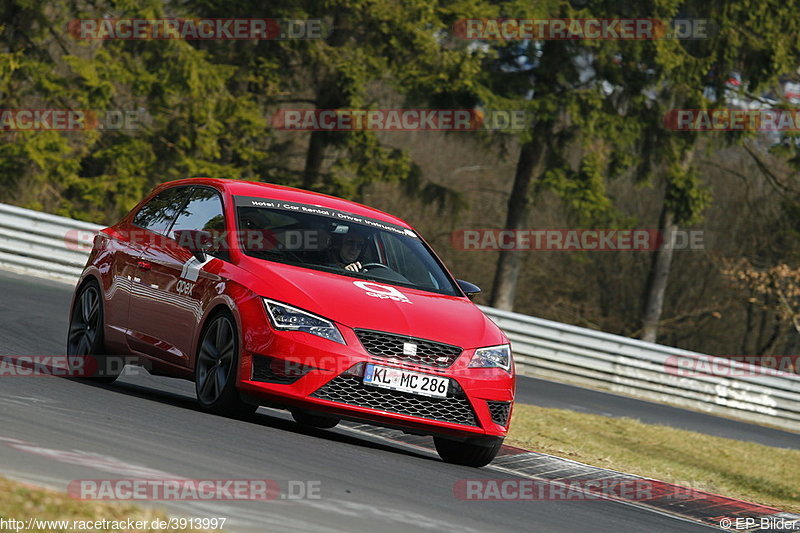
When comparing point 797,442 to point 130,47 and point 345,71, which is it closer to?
point 345,71

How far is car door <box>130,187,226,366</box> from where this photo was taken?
891 cm

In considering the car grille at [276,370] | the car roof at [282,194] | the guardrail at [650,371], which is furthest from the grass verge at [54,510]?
the guardrail at [650,371]

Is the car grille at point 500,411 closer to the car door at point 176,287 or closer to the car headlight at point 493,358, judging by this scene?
the car headlight at point 493,358

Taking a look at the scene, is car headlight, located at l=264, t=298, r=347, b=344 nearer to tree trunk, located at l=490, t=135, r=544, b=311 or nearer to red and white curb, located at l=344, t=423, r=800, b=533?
red and white curb, located at l=344, t=423, r=800, b=533

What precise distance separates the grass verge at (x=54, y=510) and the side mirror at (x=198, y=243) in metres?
3.76

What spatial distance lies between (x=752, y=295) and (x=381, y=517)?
35.3m

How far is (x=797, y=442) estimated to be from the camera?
18.7m

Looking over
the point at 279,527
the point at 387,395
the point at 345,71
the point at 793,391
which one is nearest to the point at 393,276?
the point at 387,395

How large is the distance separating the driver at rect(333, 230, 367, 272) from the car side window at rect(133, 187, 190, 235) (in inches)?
54.4

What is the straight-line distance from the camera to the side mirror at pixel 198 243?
29.7 ft


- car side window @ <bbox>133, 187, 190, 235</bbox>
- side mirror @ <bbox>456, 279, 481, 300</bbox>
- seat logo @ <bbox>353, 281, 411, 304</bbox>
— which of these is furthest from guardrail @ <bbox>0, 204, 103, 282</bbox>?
seat logo @ <bbox>353, 281, 411, 304</bbox>

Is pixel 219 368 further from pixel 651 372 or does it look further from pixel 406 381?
pixel 651 372

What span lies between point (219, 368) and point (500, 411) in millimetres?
1851

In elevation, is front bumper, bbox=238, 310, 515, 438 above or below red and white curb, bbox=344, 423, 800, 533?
above
